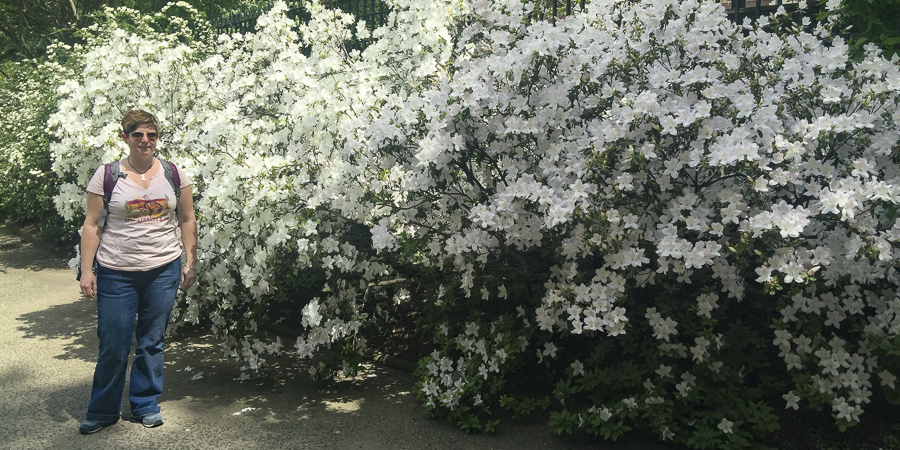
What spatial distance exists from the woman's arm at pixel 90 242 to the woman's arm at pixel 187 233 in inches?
18.2

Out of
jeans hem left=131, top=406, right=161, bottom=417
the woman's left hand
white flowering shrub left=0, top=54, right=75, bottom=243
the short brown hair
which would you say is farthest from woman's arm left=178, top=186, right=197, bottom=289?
white flowering shrub left=0, top=54, right=75, bottom=243

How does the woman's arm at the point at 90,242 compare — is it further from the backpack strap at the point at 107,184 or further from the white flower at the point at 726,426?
the white flower at the point at 726,426

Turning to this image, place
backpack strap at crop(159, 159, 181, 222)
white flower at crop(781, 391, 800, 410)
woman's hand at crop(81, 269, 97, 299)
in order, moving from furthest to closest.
Result: backpack strap at crop(159, 159, 181, 222)
woman's hand at crop(81, 269, 97, 299)
white flower at crop(781, 391, 800, 410)

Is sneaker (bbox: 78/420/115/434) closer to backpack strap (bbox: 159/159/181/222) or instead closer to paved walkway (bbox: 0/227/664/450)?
paved walkway (bbox: 0/227/664/450)

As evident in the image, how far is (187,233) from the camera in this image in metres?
4.61

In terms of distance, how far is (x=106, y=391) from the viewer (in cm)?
435

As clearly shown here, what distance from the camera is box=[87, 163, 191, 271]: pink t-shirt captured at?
4.32m

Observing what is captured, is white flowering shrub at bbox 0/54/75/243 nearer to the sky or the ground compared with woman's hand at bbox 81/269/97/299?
nearer to the sky

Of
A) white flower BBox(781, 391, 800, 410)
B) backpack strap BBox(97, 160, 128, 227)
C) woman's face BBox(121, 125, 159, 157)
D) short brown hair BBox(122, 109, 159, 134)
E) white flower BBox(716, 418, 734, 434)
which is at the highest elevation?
short brown hair BBox(122, 109, 159, 134)

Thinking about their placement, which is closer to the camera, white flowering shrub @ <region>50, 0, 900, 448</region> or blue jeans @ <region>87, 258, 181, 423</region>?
white flowering shrub @ <region>50, 0, 900, 448</region>

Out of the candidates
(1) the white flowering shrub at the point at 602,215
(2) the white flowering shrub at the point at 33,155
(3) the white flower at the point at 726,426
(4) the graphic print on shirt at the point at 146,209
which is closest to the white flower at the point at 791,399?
(1) the white flowering shrub at the point at 602,215

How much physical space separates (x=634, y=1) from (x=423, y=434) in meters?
2.82

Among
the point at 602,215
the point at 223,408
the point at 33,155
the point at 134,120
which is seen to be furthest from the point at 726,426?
the point at 33,155

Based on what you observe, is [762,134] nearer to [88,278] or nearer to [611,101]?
[611,101]
